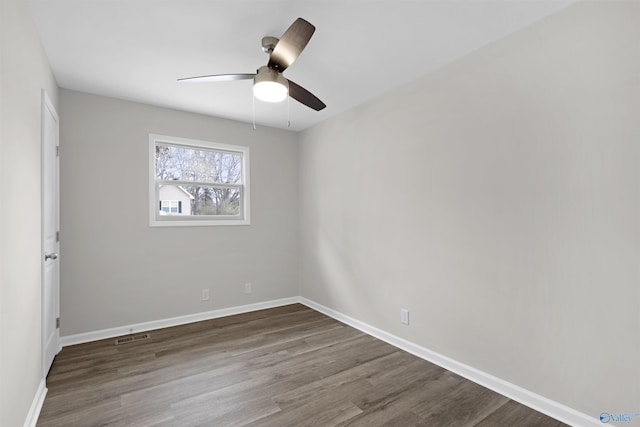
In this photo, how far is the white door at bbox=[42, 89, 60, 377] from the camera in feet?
7.36

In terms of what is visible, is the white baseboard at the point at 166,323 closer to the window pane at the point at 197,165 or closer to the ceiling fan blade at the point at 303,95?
the window pane at the point at 197,165

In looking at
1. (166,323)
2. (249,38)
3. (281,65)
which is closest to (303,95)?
(281,65)

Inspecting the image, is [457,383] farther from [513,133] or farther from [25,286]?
[25,286]

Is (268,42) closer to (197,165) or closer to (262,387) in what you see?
(197,165)

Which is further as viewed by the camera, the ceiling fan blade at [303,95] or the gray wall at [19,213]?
the ceiling fan blade at [303,95]

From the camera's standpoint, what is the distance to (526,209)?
6.66ft

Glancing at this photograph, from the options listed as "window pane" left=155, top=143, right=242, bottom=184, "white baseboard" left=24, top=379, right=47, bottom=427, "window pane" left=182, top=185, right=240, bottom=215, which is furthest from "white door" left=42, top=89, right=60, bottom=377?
"window pane" left=182, top=185, right=240, bottom=215

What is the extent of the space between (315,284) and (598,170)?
3191 mm

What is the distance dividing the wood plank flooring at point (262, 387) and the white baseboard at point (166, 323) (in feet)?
0.36

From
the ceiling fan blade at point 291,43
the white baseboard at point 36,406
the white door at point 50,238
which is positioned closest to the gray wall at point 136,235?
Result: the white door at point 50,238

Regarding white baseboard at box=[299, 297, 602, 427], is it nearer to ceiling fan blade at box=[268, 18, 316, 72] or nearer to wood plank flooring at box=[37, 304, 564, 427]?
wood plank flooring at box=[37, 304, 564, 427]

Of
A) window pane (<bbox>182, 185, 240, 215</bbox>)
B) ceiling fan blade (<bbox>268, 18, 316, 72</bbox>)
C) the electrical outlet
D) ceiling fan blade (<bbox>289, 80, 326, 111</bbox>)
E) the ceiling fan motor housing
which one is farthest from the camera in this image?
window pane (<bbox>182, 185, 240, 215</bbox>)

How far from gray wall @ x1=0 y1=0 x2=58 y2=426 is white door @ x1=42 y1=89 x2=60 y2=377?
16cm

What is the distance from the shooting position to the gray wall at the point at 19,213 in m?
1.40
